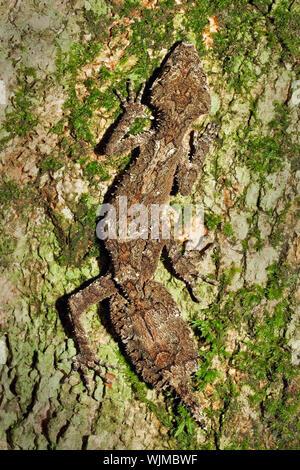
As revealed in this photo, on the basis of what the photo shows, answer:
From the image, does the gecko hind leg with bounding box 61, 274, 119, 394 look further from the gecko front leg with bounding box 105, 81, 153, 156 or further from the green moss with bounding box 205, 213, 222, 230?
the gecko front leg with bounding box 105, 81, 153, 156

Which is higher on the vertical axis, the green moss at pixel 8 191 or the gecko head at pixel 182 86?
the gecko head at pixel 182 86

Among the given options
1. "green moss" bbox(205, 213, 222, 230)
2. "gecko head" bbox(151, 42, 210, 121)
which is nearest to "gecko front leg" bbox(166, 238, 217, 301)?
"green moss" bbox(205, 213, 222, 230)

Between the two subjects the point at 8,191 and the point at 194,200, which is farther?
the point at 194,200

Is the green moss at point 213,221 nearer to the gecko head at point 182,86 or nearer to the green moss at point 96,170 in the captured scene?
the gecko head at point 182,86

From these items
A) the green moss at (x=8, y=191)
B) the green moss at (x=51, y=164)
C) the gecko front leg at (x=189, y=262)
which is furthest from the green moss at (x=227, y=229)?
the green moss at (x=8, y=191)

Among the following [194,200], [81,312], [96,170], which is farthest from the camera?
[194,200]

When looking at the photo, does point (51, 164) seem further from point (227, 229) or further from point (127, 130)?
point (227, 229)

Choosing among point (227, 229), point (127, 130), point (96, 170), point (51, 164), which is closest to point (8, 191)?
point (51, 164)
